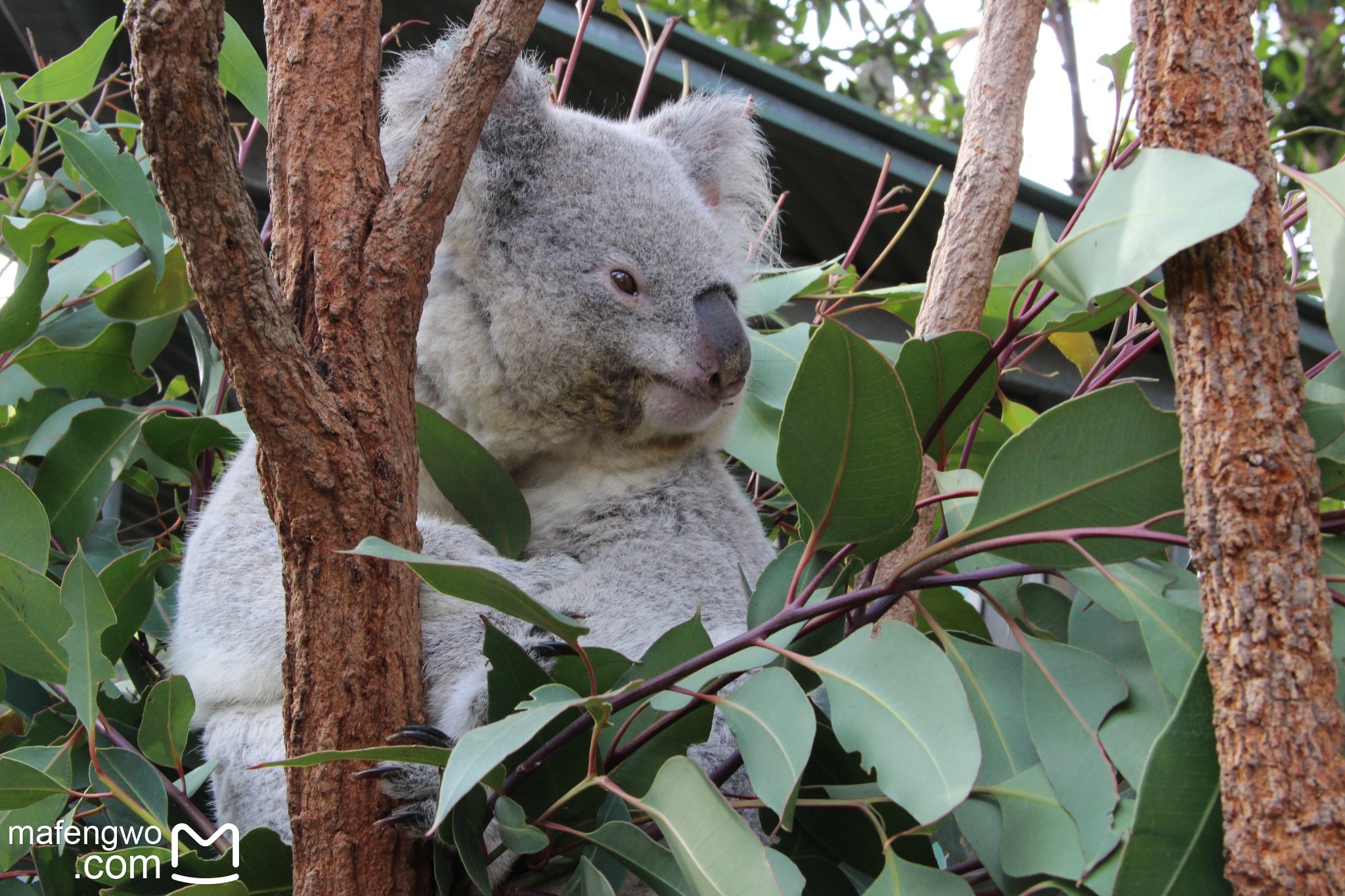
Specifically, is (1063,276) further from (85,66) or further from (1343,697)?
(85,66)

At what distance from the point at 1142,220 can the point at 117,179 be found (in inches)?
49.3

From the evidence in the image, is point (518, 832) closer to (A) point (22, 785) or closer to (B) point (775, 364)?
(A) point (22, 785)

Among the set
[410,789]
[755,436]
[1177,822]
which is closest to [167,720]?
[410,789]

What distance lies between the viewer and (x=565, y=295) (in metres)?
1.53

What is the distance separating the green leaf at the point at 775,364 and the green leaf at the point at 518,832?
2.96 feet

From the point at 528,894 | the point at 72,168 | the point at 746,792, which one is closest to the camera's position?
the point at 528,894

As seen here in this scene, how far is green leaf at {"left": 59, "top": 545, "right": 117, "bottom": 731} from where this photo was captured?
104cm

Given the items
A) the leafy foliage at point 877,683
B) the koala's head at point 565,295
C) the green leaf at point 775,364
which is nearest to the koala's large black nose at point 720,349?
the koala's head at point 565,295

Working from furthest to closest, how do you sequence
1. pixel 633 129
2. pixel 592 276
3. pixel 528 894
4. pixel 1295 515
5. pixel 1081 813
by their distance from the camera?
1. pixel 633 129
2. pixel 592 276
3. pixel 528 894
4. pixel 1081 813
5. pixel 1295 515

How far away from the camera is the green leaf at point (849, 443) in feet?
2.74

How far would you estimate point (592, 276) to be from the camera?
5.03 ft

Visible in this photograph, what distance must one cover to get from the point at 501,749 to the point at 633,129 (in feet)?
4.90

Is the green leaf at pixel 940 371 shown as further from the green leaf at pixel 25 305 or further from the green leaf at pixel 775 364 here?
the green leaf at pixel 25 305

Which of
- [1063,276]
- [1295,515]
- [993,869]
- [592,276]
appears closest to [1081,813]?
[993,869]
